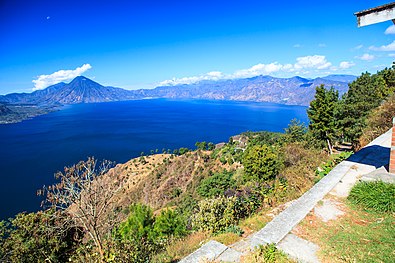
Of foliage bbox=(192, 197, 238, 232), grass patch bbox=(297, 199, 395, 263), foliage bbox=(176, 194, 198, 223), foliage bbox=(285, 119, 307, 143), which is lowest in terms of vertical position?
foliage bbox=(176, 194, 198, 223)

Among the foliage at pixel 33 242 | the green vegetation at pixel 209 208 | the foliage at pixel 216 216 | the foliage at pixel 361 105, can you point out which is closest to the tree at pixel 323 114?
the green vegetation at pixel 209 208

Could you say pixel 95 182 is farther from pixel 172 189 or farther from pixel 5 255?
pixel 172 189

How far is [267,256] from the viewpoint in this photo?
2865 millimetres

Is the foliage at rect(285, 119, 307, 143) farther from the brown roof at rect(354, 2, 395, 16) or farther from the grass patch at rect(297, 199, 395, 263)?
the grass patch at rect(297, 199, 395, 263)

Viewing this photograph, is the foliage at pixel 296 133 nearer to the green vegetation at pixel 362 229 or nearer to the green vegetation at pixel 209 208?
the green vegetation at pixel 209 208

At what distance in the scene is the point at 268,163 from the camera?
1991cm

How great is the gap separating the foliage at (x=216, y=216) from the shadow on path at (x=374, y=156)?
3.51 meters

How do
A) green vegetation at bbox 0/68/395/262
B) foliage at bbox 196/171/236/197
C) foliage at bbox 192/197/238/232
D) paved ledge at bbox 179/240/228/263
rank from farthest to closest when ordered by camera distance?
foliage at bbox 196/171/236/197 → foliage at bbox 192/197/238/232 → green vegetation at bbox 0/68/395/262 → paved ledge at bbox 179/240/228/263

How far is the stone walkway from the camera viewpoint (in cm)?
Answer: 301

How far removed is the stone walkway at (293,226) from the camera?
3012 mm

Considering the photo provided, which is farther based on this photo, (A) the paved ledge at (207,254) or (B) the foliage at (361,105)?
(B) the foliage at (361,105)

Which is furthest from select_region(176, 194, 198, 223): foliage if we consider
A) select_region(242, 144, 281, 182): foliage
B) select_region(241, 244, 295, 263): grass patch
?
select_region(241, 244, 295, 263): grass patch

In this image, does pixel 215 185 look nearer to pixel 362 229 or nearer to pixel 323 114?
pixel 323 114

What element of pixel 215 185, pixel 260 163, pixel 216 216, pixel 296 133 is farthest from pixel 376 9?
pixel 215 185
